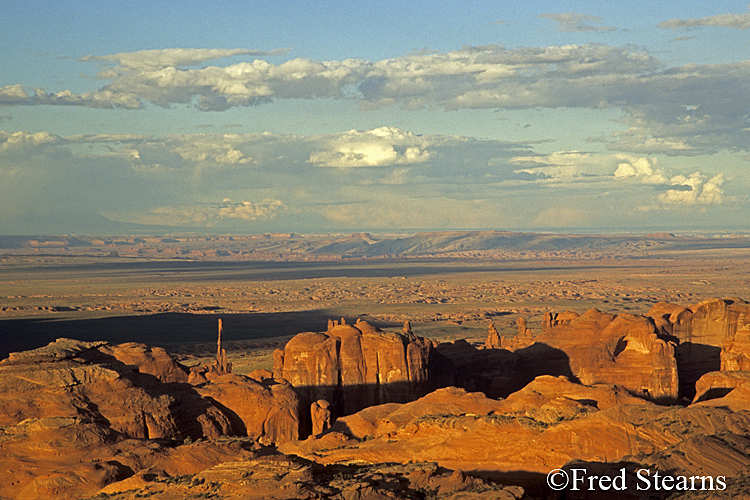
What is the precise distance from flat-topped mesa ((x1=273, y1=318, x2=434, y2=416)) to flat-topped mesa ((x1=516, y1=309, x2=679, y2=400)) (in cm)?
882

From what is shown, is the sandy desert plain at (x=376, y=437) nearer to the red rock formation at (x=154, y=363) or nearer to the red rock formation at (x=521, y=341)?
the red rock formation at (x=154, y=363)

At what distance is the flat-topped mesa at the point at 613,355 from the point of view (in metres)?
46.1

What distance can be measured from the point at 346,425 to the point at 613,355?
2044 cm

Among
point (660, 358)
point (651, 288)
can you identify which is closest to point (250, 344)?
point (660, 358)

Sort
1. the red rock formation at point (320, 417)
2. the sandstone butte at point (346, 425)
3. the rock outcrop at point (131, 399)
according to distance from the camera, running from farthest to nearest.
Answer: the red rock formation at point (320, 417), the rock outcrop at point (131, 399), the sandstone butte at point (346, 425)

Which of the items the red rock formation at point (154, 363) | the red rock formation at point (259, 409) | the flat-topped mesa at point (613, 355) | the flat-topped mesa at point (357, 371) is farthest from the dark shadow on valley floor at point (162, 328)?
the red rock formation at point (259, 409)

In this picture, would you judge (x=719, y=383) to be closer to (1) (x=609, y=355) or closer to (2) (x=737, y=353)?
(2) (x=737, y=353)

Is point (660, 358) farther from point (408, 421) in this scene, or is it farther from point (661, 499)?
point (661, 499)

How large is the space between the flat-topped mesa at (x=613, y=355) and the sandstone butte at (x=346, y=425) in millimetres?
126

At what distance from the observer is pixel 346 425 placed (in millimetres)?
35156

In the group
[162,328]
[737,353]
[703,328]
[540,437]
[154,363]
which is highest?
[703,328]

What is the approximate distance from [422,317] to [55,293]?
Answer: 299 ft

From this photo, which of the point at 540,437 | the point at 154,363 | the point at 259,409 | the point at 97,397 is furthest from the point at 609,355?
the point at 97,397
